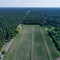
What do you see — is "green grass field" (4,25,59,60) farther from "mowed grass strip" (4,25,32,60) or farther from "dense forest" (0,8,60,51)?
"dense forest" (0,8,60,51)

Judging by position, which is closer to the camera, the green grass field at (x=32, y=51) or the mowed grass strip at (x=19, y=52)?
the mowed grass strip at (x=19, y=52)

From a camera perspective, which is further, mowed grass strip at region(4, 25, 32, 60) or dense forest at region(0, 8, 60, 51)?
dense forest at region(0, 8, 60, 51)

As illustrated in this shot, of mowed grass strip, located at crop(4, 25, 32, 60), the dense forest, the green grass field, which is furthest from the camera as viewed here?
the dense forest

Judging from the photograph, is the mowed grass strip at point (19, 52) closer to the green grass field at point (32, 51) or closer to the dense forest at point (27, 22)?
the green grass field at point (32, 51)

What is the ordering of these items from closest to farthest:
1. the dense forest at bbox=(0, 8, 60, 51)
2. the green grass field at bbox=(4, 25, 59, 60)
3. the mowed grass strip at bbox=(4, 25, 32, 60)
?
the mowed grass strip at bbox=(4, 25, 32, 60) < the green grass field at bbox=(4, 25, 59, 60) < the dense forest at bbox=(0, 8, 60, 51)

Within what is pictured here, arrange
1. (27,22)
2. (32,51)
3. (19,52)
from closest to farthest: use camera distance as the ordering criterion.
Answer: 1. (19,52)
2. (32,51)
3. (27,22)

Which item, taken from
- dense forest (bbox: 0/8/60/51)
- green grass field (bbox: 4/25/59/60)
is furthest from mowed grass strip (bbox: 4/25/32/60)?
dense forest (bbox: 0/8/60/51)

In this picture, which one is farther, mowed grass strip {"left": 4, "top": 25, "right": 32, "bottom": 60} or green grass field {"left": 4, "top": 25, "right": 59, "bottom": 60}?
green grass field {"left": 4, "top": 25, "right": 59, "bottom": 60}

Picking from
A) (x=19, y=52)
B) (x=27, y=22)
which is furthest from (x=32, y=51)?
(x=27, y=22)

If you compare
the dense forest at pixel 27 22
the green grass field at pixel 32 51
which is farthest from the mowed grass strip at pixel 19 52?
the dense forest at pixel 27 22

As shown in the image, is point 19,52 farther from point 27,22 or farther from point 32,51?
point 27,22

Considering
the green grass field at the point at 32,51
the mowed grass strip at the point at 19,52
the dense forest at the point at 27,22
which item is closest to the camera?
the mowed grass strip at the point at 19,52
